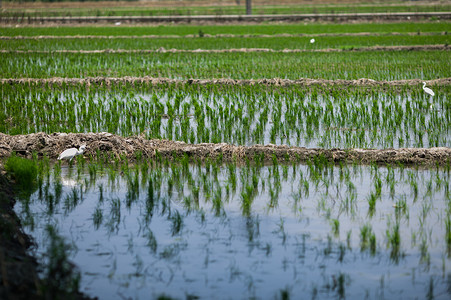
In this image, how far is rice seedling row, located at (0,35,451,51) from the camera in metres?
19.5

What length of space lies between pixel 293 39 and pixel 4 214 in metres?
18.8

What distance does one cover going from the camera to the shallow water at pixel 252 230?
348 cm

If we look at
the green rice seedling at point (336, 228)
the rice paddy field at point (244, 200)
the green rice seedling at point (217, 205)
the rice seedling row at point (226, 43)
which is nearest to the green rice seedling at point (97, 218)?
the rice paddy field at point (244, 200)

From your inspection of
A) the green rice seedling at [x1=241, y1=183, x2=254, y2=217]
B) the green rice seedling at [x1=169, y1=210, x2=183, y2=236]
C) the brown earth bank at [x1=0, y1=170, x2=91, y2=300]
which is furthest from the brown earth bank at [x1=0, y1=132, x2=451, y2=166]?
the brown earth bank at [x1=0, y1=170, x2=91, y2=300]

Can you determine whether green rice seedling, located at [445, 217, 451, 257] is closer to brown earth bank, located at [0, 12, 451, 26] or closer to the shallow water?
the shallow water

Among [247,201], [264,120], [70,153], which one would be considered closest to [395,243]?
[247,201]

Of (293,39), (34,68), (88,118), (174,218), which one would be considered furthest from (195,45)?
(174,218)

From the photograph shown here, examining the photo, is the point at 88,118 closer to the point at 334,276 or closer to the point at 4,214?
the point at 4,214

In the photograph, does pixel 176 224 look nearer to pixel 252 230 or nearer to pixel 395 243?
pixel 252 230

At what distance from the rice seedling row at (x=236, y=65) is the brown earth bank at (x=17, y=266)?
905 cm

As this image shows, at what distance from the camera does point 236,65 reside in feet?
48.8

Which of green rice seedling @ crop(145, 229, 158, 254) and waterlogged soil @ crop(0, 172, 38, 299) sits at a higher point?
waterlogged soil @ crop(0, 172, 38, 299)

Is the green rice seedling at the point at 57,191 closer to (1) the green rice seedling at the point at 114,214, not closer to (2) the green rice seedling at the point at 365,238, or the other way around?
(1) the green rice seedling at the point at 114,214

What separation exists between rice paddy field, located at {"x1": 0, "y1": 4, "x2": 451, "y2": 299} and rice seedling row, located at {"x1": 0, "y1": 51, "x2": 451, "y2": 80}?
112 centimetres
